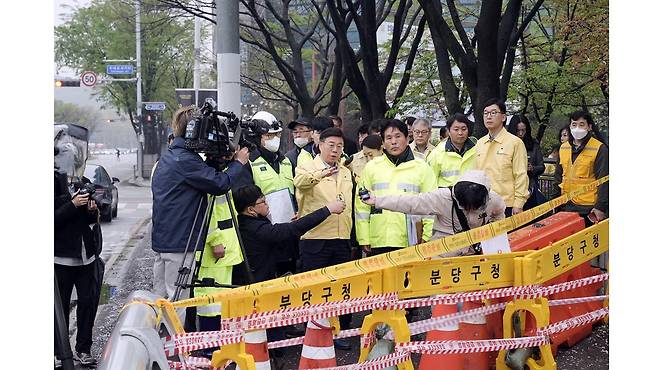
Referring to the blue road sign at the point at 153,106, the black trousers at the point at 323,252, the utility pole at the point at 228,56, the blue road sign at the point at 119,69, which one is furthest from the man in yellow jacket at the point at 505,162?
the blue road sign at the point at 153,106

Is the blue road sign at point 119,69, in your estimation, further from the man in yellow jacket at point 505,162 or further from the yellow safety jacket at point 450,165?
the man in yellow jacket at point 505,162

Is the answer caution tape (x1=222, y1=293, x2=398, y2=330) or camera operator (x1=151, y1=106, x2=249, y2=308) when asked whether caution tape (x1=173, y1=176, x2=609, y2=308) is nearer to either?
caution tape (x1=222, y1=293, x2=398, y2=330)

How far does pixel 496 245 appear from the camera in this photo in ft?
14.8

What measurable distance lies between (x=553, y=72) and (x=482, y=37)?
22.8ft

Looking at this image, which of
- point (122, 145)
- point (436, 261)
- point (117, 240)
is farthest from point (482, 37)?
point (117, 240)

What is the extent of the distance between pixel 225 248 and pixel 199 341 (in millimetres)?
1463

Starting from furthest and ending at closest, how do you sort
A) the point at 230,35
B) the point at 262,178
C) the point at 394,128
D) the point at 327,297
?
the point at 230,35 → the point at 262,178 → the point at 394,128 → the point at 327,297

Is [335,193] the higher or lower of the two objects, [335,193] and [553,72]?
the lower

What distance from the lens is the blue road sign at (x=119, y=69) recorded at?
1474 cm

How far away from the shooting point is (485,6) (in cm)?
886

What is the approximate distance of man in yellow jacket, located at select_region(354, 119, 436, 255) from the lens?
5.53 meters

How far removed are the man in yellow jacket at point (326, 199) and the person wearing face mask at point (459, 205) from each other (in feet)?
3.08

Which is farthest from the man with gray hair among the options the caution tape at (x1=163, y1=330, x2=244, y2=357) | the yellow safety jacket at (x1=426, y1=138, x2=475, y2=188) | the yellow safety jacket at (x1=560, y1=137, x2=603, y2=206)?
the caution tape at (x1=163, y1=330, x2=244, y2=357)
